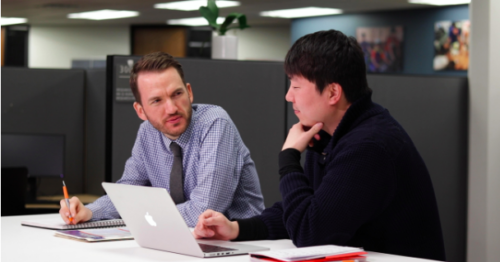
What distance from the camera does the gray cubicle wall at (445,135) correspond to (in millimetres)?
3318

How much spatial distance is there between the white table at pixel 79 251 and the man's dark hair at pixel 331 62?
44 cm

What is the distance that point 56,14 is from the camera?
397 inches

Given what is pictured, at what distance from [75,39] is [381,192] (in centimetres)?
1124

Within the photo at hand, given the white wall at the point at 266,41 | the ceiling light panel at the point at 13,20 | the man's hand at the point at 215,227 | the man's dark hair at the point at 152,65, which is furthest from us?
the white wall at the point at 266,41

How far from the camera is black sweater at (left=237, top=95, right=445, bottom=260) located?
1442mm

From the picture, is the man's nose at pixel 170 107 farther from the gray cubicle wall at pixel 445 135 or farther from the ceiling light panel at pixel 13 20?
the ceiling light panel at pixel 13 20

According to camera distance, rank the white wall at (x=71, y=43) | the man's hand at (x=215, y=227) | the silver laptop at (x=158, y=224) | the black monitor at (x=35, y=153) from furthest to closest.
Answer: the white wall at (x=71, y=43), the black monitor at (x=35, y=153), the man's hand at (x=215, y=227), the silver laptop at (x=158, y=224)

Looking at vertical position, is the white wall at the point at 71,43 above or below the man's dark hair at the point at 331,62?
above

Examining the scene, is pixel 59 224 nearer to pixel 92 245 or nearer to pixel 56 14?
pixel 92 245

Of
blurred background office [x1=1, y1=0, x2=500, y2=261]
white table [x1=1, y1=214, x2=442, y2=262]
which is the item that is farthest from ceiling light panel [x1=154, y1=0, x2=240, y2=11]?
white table [x1=1, y1=214, x2=442, y2=262]

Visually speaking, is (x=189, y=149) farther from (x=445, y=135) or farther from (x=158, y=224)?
(x=445, y=135)

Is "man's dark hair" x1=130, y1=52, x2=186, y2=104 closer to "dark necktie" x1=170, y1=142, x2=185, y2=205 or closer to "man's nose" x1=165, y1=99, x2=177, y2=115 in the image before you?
"man's nose" x1=165, y1=99, x2=177, y2=115

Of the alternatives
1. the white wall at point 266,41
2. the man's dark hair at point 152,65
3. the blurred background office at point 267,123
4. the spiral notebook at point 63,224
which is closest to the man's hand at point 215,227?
the spiral notebook at point 63,224

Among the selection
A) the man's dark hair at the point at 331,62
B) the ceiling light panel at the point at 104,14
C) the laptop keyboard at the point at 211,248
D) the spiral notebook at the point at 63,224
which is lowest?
the spiral notebook at the point at 63,224
